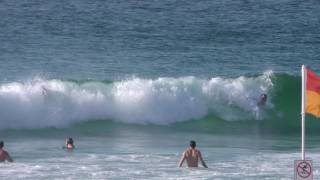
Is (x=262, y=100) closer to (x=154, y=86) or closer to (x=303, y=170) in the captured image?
(x=154, y=86)

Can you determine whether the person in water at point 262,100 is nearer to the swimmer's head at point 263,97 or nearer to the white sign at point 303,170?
the swimmer's head at point 263,97

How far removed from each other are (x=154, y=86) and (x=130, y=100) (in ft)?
3.85

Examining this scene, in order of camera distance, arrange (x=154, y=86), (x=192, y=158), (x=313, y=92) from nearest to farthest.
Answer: (x=313, y=92) < (x=192, y=158) < (x=154, y=86)

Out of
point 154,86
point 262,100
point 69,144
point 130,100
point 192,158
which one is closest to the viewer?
point 192,158

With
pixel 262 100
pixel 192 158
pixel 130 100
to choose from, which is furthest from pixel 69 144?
pixel 262 100

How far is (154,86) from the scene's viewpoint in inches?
1652

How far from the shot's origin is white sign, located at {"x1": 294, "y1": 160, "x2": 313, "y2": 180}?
22469mm

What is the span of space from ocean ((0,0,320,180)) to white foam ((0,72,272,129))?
44 millimetres

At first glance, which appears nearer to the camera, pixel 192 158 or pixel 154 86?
pixel 192 158

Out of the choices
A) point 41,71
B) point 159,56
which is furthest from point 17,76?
point 159,56

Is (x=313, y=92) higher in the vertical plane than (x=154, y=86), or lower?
lower

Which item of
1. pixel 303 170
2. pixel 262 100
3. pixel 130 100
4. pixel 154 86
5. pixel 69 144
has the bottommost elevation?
pixel 303 170

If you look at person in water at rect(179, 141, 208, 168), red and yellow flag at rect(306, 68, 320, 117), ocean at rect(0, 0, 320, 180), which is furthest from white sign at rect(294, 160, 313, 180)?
person in water at rect(179, 141, 208, 168)

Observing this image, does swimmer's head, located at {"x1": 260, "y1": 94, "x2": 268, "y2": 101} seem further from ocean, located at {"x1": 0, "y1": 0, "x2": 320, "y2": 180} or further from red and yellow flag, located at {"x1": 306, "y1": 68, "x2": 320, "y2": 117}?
red and yellow flag, located at {"x1": 306, "y1": 68, "x2": 320, "y2": 117}
